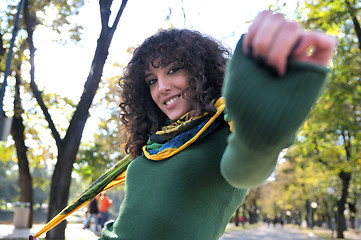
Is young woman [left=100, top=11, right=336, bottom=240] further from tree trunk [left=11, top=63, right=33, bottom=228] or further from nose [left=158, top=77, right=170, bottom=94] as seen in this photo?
tree trunk [left=11, top=63, right=33, bottom=228]

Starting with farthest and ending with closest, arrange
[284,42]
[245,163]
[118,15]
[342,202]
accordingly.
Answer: [342,202] → [118,15] → [245,163] → [284,42]

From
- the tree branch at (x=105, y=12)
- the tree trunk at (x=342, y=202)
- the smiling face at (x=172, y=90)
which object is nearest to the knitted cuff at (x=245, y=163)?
the smiling face at (x=172, y=90)

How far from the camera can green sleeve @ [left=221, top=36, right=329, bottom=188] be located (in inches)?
30.5

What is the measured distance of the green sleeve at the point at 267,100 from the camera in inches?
30.5

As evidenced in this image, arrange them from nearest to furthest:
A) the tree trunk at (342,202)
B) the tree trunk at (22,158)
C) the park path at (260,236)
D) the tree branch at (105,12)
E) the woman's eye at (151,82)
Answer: the woman's eye at (151,82)
the tree branch at (105,12)
the tree trunk at (22,158)
the park path at (260,236)
the tree trunk at (342,202)

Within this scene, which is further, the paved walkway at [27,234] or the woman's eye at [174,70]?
the paved walkway at [27,234]

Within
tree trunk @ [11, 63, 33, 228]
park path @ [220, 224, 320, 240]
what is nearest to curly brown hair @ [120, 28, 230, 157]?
tree trunk @ [11, 63, 33, 228]

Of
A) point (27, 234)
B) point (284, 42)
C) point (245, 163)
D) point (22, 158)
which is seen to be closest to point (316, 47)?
point (284, 42)

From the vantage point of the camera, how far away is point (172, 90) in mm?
1635

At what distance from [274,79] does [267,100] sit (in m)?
0.04

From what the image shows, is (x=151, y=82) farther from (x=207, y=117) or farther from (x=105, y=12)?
(x=105, y=12)

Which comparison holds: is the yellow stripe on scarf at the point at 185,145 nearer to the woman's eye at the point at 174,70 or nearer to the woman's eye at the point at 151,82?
the woman's eye at the point at 174,70

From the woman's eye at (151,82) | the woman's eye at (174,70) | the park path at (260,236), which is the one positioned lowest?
the park path at (260,236)

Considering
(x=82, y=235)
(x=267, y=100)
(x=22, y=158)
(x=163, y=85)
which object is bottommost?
(x=82, y=235)
